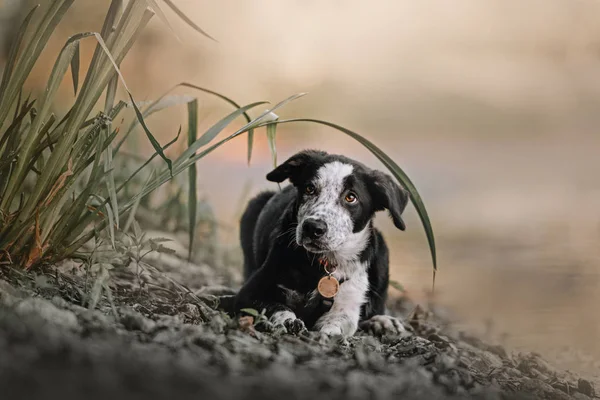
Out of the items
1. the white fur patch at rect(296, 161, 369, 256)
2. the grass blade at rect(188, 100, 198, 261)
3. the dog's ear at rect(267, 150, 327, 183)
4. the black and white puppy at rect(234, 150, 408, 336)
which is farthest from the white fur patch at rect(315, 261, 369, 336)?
the grass blade at rect(188, 100, 198, 261)

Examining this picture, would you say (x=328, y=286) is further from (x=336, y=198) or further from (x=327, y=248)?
(x=336, y=198)

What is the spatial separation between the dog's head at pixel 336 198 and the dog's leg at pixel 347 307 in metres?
0.11

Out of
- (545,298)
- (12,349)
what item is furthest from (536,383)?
(12,349)

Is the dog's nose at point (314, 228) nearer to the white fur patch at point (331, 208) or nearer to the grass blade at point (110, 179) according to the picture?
the white fur patch at point (331, 208)

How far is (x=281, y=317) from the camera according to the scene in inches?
94.0

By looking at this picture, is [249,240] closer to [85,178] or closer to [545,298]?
[85,178]

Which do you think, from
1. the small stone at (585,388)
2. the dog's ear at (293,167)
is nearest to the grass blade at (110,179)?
the dog's ear at (293,167)

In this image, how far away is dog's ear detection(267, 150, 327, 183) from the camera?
99.8 inches

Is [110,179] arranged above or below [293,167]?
below

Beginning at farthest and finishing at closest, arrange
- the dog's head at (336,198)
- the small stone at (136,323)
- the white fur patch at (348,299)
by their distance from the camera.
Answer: the white fur patch at (348,299), the dog's head at (336,198), the small stone at (136,323)

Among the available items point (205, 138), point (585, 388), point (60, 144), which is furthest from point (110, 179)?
point (585, 388)

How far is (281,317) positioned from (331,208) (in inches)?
15.7

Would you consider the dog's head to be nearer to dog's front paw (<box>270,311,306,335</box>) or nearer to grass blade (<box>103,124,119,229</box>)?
dog's front paw (<box>270,311,306,335</box>)

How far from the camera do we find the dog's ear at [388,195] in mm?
2471
